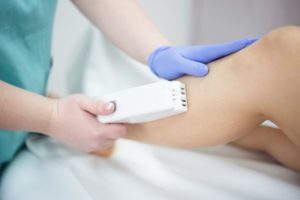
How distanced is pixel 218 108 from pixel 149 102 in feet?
0.41

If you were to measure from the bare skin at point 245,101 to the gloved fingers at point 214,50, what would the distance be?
15 millimetres

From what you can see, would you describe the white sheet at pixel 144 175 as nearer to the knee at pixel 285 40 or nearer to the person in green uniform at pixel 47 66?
the person in green uniform at pixel 47 66

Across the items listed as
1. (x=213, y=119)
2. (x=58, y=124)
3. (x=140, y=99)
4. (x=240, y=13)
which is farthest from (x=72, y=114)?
(x=240, y=13)

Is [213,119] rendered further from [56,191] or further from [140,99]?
[56,191]

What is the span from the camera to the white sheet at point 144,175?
636mm

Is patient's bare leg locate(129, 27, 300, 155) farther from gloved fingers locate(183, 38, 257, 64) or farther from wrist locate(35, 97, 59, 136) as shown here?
wrist locate(35, 97, 59, 136)

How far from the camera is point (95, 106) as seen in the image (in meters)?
0.61

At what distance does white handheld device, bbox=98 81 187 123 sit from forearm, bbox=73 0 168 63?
0.21 metres

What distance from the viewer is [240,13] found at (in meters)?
1.04

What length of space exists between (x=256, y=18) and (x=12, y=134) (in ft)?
2.47

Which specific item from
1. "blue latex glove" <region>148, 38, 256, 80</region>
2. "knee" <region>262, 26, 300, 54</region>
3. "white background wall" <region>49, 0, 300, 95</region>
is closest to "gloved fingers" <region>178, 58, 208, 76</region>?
"blue latex glove" <region>148, 38, 256, 80</region>

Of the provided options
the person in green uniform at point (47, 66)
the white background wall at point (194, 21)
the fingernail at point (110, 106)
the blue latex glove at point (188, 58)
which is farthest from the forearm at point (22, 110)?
the white background wall at point (194, 21)

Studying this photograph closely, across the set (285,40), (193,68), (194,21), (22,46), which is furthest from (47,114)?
(194,21)

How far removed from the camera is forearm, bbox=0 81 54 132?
565mm
